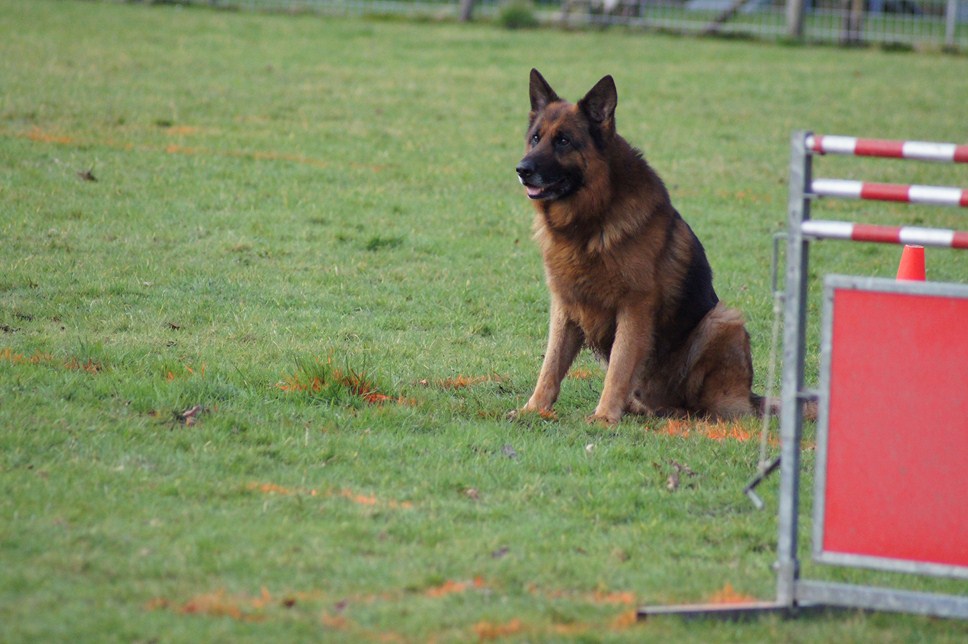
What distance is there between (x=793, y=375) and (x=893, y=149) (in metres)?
0.88

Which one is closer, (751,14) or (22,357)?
(22,357)

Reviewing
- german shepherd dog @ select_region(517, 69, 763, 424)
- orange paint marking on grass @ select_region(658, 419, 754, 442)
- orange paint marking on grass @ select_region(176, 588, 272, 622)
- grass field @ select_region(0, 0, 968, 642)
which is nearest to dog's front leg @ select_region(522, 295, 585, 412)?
german shepherd dog @ select_region(517, 69, 763, 424)

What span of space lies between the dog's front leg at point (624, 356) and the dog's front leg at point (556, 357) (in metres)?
0.29

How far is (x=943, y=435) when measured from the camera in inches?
162

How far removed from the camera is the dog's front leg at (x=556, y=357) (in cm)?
685

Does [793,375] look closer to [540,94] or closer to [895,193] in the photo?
[895,193]

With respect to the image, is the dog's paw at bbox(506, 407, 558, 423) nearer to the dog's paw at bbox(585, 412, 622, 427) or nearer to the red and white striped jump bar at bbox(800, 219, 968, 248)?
the dog's paw at bbox(585, 412, 622, 427)

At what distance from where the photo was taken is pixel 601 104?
22.0ft

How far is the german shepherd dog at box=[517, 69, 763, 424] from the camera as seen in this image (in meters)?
6.73

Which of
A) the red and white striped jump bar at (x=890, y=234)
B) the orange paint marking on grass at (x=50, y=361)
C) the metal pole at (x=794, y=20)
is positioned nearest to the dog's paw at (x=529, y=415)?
the orange paint marking on grass at (x=50, y=361)

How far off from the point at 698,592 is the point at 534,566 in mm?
638

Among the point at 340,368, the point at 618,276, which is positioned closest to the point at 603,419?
the point at 618,276

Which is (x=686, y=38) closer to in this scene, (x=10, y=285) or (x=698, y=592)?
(x=10, y=285)

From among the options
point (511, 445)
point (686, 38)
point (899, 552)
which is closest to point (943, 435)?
point (899, 552)
